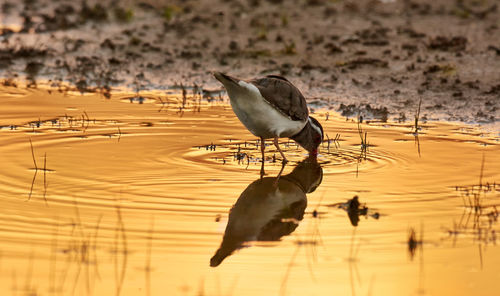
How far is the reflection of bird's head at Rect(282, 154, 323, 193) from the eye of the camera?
320 inches

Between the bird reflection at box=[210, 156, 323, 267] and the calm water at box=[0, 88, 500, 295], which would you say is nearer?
the calm water at box=[0, 88, 500, 295]

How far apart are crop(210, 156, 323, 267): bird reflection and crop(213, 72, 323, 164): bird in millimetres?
431

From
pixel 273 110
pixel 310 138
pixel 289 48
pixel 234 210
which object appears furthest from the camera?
pixel 289 48

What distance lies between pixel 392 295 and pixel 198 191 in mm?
2776

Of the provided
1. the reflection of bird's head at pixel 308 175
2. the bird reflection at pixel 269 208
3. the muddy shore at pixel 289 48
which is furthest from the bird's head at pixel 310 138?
the muddy shore at pixel 289 48

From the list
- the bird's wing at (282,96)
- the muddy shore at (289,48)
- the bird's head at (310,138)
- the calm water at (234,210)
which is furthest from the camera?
the muddy shore at (289,48)

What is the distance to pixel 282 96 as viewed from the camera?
886 cm

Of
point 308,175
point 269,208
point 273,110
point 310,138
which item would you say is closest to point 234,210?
point 269,208

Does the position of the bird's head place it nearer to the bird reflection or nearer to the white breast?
the white breast

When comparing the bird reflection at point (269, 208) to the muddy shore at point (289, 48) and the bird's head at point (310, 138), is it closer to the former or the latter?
the bird's head at point (310, 138)

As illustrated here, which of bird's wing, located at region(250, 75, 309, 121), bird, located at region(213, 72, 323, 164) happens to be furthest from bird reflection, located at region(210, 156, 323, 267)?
bird's wing, located at region(250, 75, 309, 121)

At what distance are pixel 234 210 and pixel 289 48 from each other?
8.02 m

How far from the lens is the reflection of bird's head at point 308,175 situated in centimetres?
813

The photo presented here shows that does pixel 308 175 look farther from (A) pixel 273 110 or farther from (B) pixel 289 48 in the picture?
(B) pixel 289 48
